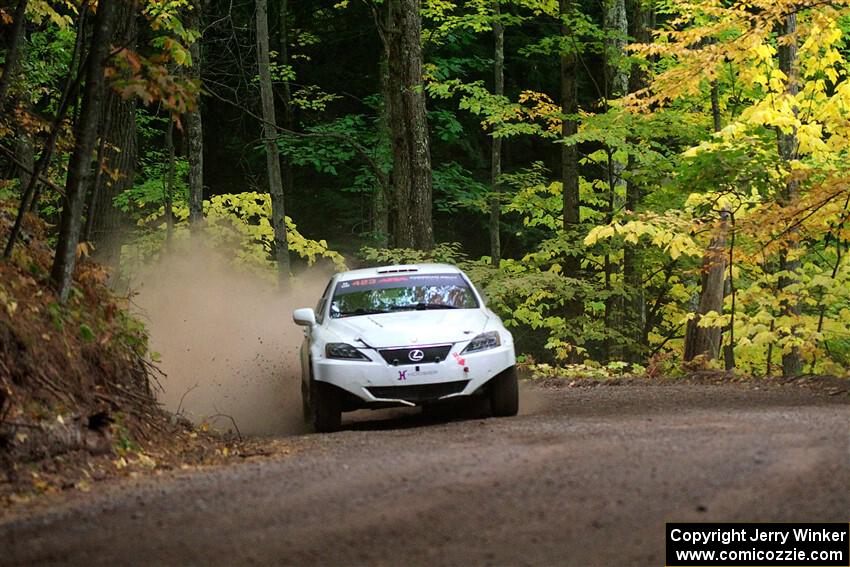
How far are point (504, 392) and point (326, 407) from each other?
6.50 ft

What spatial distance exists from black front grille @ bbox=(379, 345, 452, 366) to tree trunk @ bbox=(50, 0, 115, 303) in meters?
3.39

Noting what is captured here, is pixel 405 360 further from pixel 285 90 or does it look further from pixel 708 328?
pixel 285 90

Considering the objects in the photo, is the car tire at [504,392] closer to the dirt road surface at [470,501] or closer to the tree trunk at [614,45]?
the dirt road surface at [470,501]

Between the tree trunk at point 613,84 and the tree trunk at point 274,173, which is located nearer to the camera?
the tree trunk at point 613,84

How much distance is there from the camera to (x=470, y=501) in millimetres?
6996

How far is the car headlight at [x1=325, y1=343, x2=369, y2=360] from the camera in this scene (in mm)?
11945

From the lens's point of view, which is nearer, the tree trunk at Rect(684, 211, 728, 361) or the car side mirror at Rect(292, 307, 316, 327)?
the car side mirror at Rect(292, 307, 316, 327)

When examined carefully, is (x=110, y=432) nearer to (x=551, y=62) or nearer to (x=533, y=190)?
(x=533, y=190)

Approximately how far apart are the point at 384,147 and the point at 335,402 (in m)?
21.5

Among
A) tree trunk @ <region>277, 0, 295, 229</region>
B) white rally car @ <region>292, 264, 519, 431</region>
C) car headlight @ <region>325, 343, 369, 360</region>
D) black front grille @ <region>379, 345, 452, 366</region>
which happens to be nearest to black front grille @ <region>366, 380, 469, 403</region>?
white rally car @ <region>292, 264, 519, 431</region>

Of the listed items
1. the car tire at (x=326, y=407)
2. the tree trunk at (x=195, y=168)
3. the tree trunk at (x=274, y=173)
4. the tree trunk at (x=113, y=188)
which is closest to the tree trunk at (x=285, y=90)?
the tree trunk at (x=274, y=173)

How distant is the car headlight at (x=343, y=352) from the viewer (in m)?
11.9

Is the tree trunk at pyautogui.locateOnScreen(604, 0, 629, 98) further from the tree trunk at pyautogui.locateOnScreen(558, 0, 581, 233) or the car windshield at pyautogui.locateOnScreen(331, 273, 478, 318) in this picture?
the car windshield at pyautogui.locateOnScreen(331, 273, 478, 318)

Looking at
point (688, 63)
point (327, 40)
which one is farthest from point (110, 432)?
point (327, 40)
